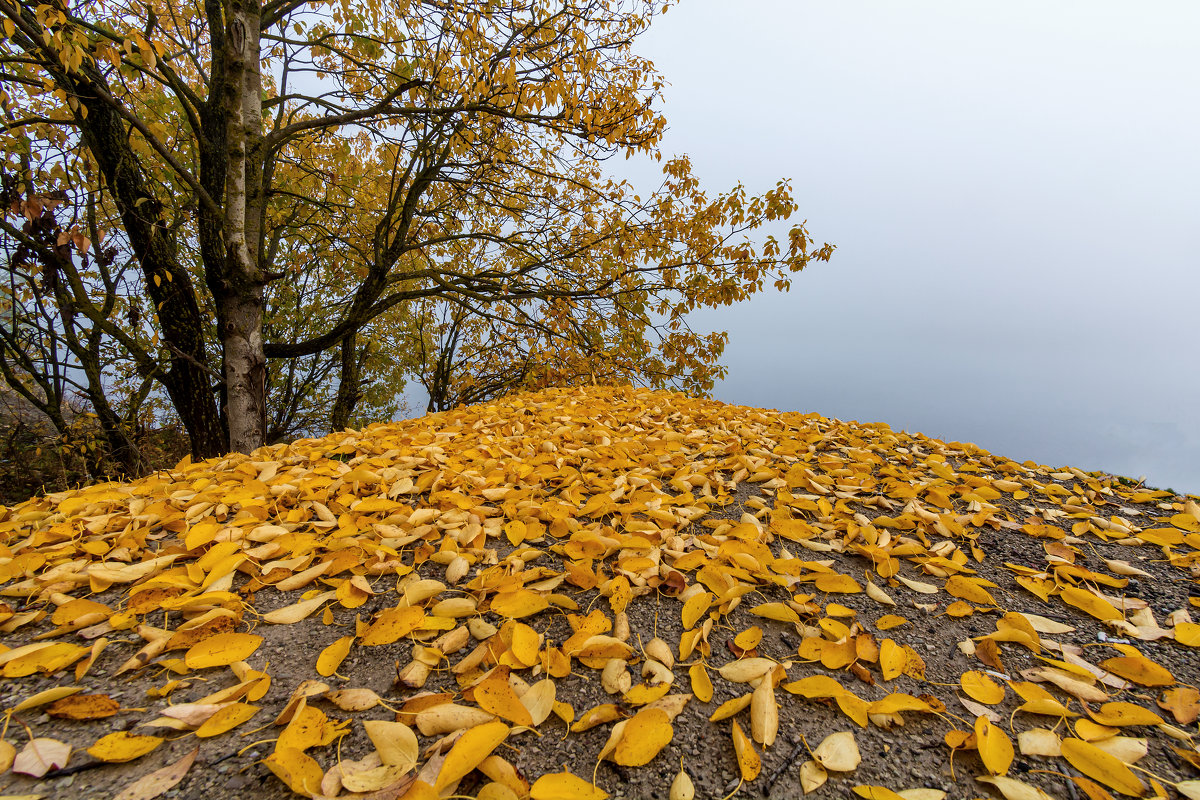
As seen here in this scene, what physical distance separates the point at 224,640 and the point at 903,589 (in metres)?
1.81

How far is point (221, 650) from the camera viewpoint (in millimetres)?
1185

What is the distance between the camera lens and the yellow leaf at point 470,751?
0.84 metres

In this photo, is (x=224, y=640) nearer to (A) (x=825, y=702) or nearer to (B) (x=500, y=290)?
(A) (x=825, y=702)

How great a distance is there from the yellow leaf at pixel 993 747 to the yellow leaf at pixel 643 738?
1.87 ft

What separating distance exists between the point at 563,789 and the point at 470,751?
0.55 ft

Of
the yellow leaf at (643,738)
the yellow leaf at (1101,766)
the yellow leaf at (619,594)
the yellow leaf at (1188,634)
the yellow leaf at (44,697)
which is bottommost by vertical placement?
the yellow leaf at (1188,634)

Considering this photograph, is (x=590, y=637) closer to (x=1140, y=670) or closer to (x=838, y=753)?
(x=838, y=753)

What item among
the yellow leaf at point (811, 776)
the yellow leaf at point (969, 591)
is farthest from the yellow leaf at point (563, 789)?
the yellow leaf at point (969, 591)

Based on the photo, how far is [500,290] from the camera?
4977 mm

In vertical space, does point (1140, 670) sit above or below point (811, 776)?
below

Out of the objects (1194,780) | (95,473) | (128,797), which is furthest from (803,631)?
(95,473)

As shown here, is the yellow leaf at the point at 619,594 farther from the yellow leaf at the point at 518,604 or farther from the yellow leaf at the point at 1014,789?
the yellow leaf at the point at 1014,789

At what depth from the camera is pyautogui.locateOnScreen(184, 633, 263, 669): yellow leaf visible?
115cm

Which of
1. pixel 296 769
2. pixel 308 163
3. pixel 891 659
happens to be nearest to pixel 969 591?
pixel 891 659
